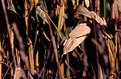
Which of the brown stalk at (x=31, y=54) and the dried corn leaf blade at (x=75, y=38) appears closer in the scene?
the dried corn leaf blade at (x=75, y=38)

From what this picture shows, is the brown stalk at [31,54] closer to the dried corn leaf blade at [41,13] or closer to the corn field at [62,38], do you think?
the corn field at [62,38]

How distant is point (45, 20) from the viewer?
79 centimetres

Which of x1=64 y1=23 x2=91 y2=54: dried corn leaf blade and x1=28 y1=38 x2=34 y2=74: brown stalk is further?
x1=28 y1=38 x2=34 y2=74: brown stalk

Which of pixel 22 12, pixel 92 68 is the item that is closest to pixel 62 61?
pixel 92 68

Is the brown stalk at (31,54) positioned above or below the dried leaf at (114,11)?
below

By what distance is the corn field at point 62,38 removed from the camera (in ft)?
2.53

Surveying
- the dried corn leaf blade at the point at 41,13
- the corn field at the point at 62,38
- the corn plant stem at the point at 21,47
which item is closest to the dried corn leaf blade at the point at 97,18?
the corn field at the point at 62,38

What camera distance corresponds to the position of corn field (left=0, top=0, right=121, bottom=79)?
2.53 feet

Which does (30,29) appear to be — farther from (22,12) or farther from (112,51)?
(112,51)

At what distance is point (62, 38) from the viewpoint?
0.80 metres

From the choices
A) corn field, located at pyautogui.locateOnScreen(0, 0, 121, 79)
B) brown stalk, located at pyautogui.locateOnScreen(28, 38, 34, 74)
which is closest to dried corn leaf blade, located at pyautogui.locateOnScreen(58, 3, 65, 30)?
corn field, located at pyautogui.locateOnScreen(0, 0, 121, 79)

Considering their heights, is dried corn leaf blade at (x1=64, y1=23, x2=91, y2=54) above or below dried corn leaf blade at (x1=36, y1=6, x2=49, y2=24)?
below

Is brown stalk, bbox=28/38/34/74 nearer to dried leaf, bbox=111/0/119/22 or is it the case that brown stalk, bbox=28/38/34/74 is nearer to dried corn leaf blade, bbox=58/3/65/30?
dried corn leaf blade, bbox=58/3/65/30

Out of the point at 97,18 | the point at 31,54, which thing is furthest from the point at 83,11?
the point at 31,54
